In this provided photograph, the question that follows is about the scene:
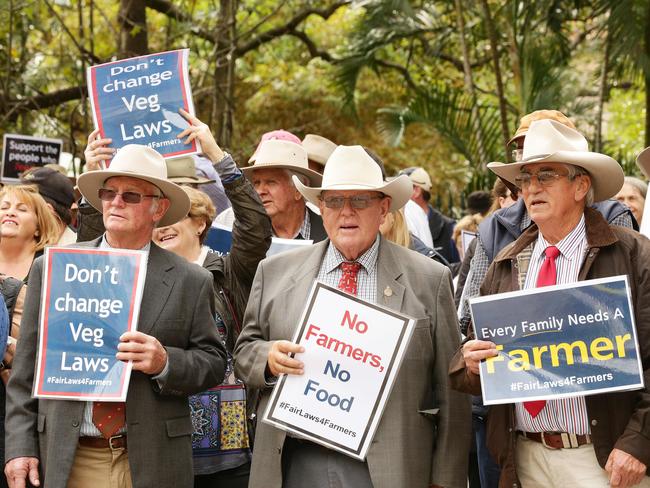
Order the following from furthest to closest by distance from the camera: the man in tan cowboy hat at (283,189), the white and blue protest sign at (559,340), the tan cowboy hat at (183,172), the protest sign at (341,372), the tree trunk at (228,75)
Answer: the tree trunk at (228,75) → the tan cowboy hat at (183,172) → the man in tan cowboy hat at (283,189) → the protest sign at (341,372) → the white and blue protest sign at (559,340)

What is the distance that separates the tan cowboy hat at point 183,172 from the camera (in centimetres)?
716

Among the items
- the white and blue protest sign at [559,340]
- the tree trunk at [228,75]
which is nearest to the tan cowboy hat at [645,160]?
the white and blue protest sign at [559,340]

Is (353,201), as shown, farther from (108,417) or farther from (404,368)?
(108,417)

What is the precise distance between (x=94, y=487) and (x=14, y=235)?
7.03ft

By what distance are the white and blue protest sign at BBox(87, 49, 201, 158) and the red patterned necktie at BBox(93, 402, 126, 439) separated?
5.46 feet

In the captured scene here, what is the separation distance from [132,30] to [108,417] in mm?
8696

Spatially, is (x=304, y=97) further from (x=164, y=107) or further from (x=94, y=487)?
(x=94, y=487)

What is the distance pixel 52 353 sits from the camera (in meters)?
5.03

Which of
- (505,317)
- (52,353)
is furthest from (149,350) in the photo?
(505,317)

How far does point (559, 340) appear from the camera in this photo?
15.3ft

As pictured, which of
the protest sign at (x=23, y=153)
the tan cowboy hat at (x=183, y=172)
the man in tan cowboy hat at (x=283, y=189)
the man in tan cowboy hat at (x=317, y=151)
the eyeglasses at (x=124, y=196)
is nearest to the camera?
the eyeglasses at (x=124, y=196)

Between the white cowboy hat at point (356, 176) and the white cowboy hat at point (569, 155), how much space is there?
21.8 inches

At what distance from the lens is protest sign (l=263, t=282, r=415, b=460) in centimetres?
477

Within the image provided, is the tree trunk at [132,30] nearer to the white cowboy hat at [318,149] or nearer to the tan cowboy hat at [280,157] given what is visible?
the white cowboy hat at [318,149]
